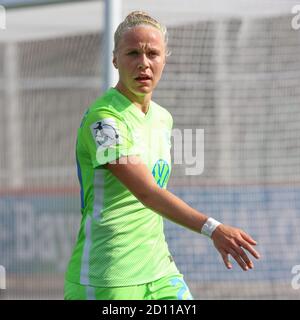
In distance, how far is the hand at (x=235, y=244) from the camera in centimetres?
301

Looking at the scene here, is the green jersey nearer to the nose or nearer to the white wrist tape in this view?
the nose

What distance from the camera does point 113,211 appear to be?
11.9 ft

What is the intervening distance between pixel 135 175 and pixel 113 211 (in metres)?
0.24

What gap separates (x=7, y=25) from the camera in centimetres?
770

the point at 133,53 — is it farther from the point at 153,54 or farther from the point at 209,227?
the point at 209,227

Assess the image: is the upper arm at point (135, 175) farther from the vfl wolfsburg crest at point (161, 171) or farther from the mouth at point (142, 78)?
the mouth at point (142, 78)

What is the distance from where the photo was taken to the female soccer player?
141 inches

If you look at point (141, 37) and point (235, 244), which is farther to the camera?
point (141, 37)

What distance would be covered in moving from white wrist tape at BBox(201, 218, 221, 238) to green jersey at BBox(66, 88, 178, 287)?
1.62 feet

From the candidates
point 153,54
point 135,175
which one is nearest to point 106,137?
point 135,175

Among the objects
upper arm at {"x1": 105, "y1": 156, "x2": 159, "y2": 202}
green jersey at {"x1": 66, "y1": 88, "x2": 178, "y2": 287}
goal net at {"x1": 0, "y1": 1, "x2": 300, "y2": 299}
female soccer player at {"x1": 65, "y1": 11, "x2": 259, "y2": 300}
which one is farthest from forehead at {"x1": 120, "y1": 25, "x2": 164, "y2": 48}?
goal net at {"x1": 0, "y1": 1, "x2": 300, "y2": 299}

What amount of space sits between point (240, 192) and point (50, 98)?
275cm
